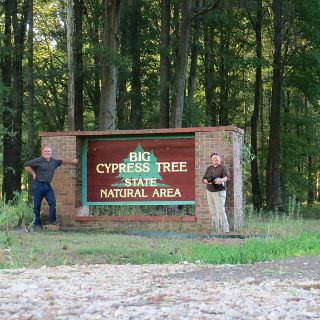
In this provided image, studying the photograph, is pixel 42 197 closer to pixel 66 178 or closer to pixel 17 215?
pixel 17 215

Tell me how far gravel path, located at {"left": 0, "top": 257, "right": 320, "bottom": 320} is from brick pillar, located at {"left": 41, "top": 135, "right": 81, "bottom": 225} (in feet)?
25.6

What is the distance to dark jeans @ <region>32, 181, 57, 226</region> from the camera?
14906 mm

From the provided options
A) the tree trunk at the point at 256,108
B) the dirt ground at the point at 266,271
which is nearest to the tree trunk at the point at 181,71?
the tree trunk at the point at 256,108

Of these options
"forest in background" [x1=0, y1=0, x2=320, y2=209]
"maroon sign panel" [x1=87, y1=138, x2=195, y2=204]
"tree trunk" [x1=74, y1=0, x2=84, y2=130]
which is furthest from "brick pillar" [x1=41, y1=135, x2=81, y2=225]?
"tree trunk" [x1=74, y1=0, x2=84, y2=130]

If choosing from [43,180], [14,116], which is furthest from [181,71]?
[43,180]

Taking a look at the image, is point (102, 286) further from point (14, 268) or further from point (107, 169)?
point (107, 169)

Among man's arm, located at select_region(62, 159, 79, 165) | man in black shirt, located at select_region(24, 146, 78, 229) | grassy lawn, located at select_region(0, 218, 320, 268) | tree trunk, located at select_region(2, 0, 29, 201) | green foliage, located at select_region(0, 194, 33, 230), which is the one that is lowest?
grassy lawn, located at select_region(0, 218, 320, 268)

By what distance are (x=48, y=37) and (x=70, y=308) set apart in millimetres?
35435

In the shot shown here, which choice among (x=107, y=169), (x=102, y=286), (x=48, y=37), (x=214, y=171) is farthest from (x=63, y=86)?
(x=102, y=286)

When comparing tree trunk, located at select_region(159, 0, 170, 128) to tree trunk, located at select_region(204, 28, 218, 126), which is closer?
tree trunk, located at select_region(159, 0, 170, 128)

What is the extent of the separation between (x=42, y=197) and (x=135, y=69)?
18.6 meters

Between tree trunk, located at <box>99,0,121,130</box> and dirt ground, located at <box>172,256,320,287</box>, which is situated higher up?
tree trunk, located at <box>99,0,121,130</box>

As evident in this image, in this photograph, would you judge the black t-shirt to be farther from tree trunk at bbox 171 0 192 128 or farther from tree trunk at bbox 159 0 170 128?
tree trunk at bbox 159 0 170 128

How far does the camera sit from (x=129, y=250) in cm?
1072
